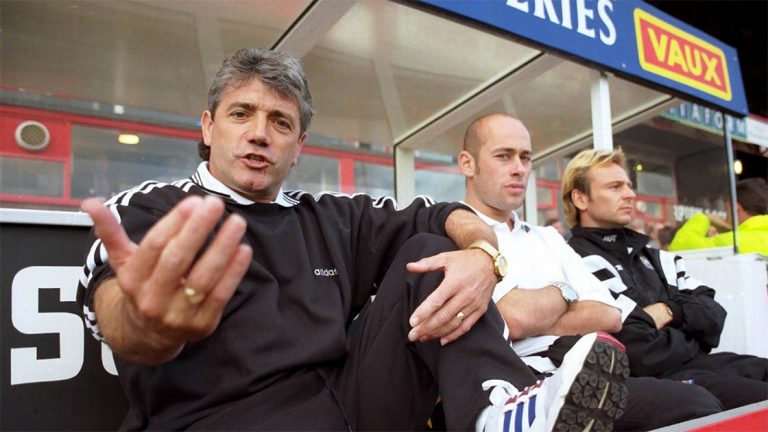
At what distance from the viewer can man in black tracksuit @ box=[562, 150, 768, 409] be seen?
76.9 inches

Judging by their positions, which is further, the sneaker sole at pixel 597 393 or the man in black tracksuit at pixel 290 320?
the man in black tracksuit at pixel 290 320

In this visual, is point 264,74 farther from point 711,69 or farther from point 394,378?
point 711,69

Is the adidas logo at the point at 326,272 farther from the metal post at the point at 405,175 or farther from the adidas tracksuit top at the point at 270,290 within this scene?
the metal post at the point at 405,175

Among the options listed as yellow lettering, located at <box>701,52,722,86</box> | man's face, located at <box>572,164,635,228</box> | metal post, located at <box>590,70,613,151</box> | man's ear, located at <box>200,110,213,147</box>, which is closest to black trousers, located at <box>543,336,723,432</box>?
man's face, located at <box>572,164,635,228</box>

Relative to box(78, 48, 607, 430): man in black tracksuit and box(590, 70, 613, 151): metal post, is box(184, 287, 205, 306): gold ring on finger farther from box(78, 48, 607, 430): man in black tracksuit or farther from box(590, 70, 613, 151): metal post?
box(590, 70, 613, 151): metal post

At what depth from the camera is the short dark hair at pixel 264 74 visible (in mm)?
1449

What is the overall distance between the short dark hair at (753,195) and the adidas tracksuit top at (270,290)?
2988 millimetres

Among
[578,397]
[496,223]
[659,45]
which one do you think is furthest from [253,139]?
[659,45]

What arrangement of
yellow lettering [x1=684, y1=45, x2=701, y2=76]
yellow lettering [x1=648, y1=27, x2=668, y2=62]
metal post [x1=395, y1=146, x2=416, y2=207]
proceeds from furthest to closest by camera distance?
A: 1. metal post [x1=395, y1=146, x2=416, y2=207]
2. yellow lettering [x1=684, y1=45, x2=701, y2=76]
3. yellow lettering [x1=648, y1=27, x2=668, y2=62]

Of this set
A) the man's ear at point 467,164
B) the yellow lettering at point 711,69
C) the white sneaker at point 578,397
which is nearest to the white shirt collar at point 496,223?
the man's ear at point 467,164

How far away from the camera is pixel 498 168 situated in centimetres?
220

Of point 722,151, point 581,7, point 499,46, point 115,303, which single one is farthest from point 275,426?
point 722,151

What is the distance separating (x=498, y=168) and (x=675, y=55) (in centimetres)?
186

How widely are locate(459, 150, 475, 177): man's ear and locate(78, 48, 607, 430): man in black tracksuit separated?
759 millimetres
